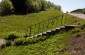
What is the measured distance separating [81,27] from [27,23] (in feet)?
50.4

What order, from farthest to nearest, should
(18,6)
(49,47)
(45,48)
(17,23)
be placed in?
(18,6) → (17,23) → (49,47) → (45,48)

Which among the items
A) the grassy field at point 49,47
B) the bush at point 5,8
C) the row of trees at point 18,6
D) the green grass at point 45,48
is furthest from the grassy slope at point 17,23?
the grassy field at point 49,47

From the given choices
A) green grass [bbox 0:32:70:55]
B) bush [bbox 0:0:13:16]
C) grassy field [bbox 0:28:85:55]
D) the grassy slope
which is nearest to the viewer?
grassy field [bbox 0:28:85:55]

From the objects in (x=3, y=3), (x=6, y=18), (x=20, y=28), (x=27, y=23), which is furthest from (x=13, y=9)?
(x=20, y=28)

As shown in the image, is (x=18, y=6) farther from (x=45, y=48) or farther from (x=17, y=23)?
(x=45, y=48)

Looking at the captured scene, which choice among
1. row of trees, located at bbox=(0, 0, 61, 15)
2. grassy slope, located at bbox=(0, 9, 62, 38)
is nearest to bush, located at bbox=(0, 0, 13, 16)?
row of trees, located at bbox=(0, 0, 61, 15)

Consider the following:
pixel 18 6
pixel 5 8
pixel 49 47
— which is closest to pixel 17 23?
pixel 5 8

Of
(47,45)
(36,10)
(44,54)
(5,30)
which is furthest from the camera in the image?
(36,10)

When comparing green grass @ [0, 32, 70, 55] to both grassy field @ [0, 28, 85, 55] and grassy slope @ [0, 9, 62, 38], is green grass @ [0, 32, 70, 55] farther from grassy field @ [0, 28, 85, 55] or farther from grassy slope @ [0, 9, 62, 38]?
grassy slope @ [0, 9, 62, 38]

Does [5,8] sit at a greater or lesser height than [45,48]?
greater

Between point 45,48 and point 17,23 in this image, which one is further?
point 17,23

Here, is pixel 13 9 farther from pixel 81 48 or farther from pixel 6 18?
pixel 81 48

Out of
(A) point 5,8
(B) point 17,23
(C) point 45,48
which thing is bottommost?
(B) point 17,23

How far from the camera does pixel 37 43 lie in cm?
2395
